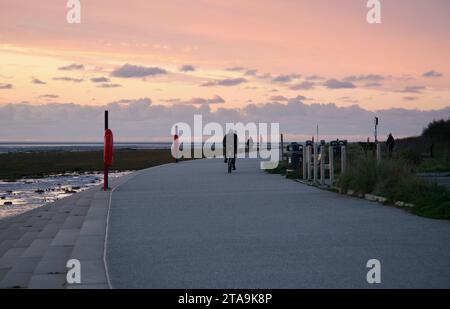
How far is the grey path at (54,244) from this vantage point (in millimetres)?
8867

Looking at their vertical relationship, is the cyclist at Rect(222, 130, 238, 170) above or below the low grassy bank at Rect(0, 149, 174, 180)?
above

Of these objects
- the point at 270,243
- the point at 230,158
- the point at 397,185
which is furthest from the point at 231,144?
the point at 270,243

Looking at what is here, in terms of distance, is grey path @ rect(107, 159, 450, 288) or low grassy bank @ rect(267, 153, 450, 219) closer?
grey path @ rect(107, 159, 450, 288)

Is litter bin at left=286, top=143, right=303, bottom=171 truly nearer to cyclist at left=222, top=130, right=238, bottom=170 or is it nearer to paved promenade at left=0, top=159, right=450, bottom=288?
cyclist at left=222, top=130, right=238, bottom=170

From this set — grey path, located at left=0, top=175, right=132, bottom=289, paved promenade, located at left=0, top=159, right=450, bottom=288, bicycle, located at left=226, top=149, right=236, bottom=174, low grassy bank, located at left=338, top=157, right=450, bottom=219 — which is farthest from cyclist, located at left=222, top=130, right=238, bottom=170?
grey path, located at left=0, top=175, right=132, bottom=289

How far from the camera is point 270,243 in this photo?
36.5ft

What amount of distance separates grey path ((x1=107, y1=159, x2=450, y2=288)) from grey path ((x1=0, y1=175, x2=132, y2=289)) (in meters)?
0.28

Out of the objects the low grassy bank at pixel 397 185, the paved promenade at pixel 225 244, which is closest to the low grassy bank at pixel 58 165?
the low grassy bank at pixel 397 185

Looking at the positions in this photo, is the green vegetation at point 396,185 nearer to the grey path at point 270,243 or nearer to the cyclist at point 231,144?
the grey path at point 270,243

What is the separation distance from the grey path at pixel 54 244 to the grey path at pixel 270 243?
0.93 feet

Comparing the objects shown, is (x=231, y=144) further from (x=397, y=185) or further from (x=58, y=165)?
(x=58, y=165)

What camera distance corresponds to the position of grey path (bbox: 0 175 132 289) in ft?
29.1
